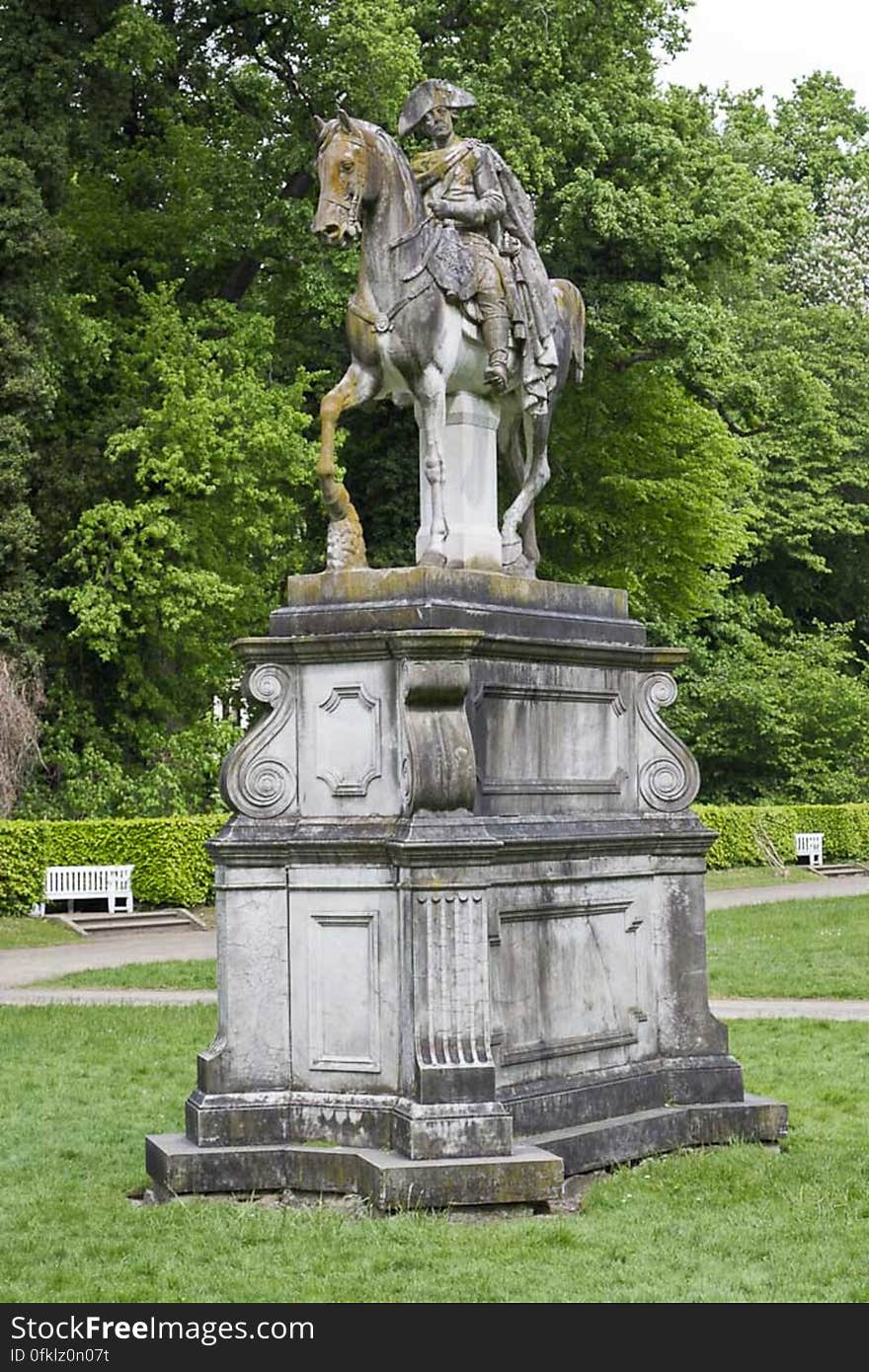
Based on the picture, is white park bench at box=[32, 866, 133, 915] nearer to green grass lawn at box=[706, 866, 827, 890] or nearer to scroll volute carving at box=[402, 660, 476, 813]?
green grass lawn at box=[706, 866, 827, 890]

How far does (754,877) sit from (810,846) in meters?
3.31

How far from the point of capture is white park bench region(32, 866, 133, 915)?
26.5 meters

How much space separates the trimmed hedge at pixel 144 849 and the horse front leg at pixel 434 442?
18.3 meters

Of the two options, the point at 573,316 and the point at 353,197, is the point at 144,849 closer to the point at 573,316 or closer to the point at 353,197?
the point at 573,316

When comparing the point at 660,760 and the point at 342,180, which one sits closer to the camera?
the point at 342,180

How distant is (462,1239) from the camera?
7266mm

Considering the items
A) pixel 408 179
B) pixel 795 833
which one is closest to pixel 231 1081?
pixel 408 179

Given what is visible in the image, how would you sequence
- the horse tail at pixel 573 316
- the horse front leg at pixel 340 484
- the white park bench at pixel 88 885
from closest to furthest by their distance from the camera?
the horse front leg at pixel 340 484, the horse tail at pixel 573 316, the white park bench at pixel 88 885

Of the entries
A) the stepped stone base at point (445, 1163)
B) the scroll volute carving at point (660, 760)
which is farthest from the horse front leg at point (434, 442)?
the stepped stone base at point (445, 1163)

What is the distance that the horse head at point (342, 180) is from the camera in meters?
8.83

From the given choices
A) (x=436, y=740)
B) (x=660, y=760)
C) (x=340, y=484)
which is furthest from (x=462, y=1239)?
(x=340, y=484)

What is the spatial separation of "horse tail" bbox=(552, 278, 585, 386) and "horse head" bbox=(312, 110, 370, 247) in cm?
138

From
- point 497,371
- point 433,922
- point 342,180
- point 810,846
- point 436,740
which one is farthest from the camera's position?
point 810,846

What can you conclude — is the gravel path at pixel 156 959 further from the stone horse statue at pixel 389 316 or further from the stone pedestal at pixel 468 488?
the stone horse statue at pixel 389 316
